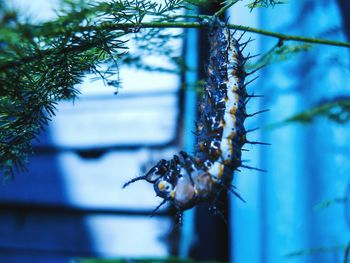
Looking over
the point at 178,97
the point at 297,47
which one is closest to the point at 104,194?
the point at 178,97

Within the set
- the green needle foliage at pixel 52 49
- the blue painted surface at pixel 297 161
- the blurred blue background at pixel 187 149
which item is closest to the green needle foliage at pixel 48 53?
the green needle foliage at pixel 52 49

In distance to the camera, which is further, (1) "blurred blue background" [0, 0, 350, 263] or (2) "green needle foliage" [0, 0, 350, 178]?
(1) "blurred blue background" [0, 0, 350, 263]

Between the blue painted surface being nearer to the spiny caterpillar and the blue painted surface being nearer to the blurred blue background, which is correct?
the blurred blue background

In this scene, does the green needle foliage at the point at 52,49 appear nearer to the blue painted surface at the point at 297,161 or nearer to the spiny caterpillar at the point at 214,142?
the spiny caterpillar at the point at 214,142

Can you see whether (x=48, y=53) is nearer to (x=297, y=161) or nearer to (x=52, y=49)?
(x=52, y=49)

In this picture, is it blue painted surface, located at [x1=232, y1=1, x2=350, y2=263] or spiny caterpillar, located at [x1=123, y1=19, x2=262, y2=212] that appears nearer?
spiny caterpillar, located at [x1=123, y1=19, x2=262, y2=212]

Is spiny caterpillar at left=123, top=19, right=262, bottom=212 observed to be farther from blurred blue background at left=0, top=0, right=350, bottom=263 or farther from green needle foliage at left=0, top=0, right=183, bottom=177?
blurred blue background at left=0, top=0, right=350, bottom=263

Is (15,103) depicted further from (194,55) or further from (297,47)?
(194,55)

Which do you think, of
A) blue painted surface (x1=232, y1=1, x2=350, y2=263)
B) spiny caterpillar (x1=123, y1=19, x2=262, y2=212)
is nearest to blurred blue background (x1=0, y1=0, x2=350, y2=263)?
blue painted surface (x1=232, y1=1, x2=350, y2=263)
